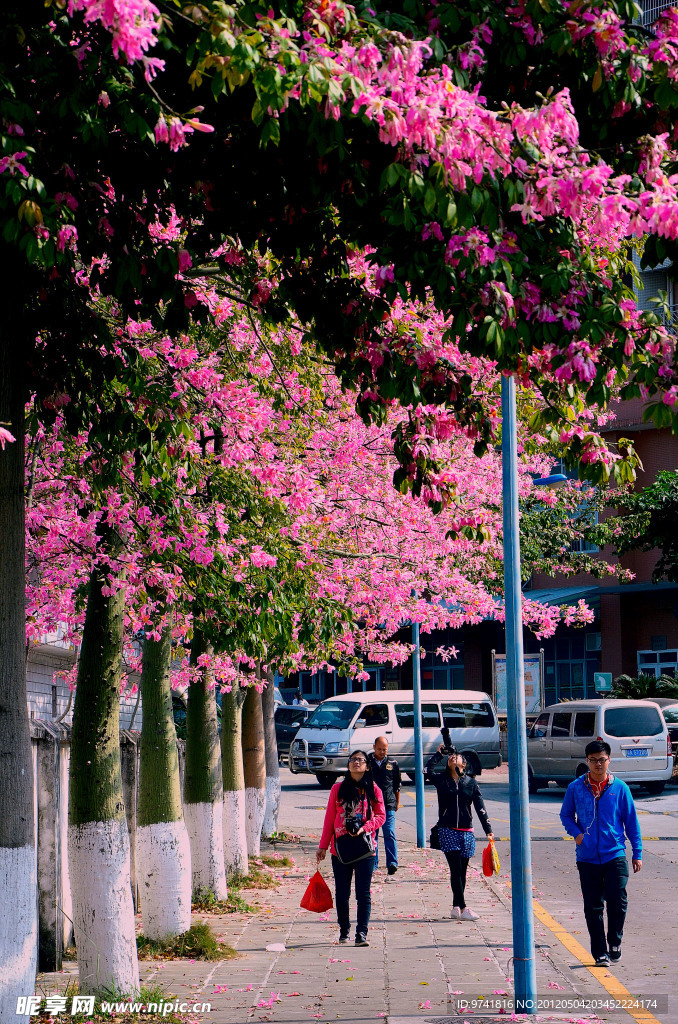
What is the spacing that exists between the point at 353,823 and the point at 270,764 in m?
9.67

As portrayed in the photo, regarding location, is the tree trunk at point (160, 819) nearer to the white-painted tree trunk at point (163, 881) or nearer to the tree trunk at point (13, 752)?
the white-painted tree trunk at point (163, 881)

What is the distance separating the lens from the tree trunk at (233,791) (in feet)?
50.1

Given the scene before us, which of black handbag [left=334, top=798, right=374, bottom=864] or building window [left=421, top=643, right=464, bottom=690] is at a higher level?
building window [left=421, top=643, right=464, bottom=690]

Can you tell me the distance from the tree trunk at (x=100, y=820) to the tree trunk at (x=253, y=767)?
8945mm

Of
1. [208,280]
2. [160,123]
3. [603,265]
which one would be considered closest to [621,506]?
[208,280]

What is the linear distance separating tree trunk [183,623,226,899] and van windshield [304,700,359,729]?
16425mm

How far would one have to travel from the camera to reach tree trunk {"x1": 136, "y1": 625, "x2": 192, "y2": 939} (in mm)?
10891

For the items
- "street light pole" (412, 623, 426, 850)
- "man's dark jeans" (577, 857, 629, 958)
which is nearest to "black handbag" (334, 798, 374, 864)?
"man's dark jeans" (577, 857, 629, 958)

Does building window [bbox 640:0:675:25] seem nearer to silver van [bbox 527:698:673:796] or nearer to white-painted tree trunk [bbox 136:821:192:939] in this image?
silver van [bbox 527:698:673:796]

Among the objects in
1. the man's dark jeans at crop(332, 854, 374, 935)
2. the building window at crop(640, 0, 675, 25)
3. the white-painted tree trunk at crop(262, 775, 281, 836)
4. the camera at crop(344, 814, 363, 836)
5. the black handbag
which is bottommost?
the white-painted tree trunk at crop(262, 775, 281, 836)

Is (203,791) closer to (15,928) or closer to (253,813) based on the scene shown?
(253,813)

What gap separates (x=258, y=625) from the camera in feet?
32.5

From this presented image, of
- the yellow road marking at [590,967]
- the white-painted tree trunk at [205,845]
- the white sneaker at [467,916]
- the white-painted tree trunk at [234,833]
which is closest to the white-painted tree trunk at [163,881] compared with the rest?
the white-painted tree trunk at [205,845]

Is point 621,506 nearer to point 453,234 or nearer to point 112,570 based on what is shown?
point 112,570
